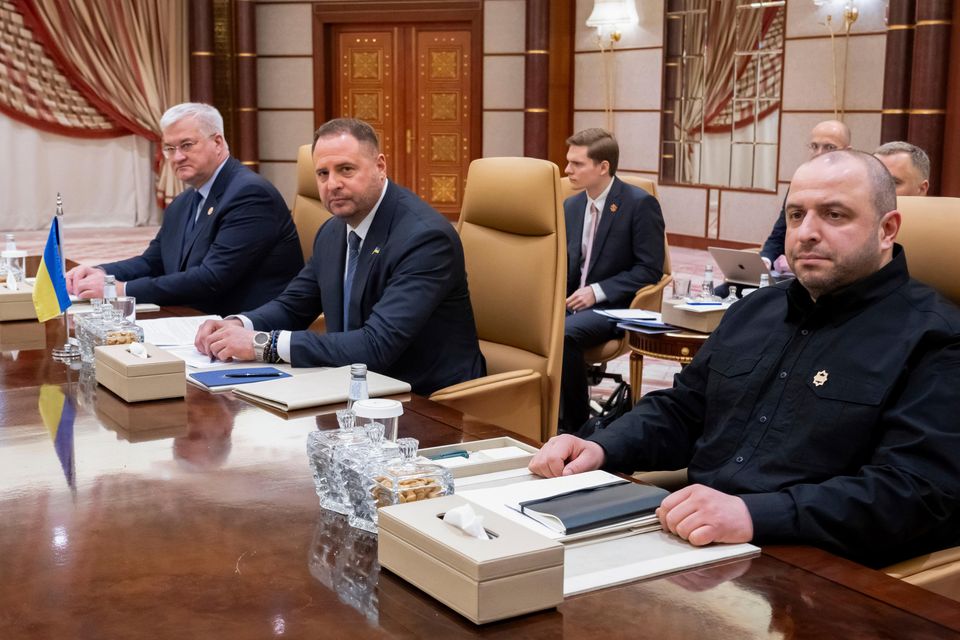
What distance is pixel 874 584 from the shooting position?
1.36 m

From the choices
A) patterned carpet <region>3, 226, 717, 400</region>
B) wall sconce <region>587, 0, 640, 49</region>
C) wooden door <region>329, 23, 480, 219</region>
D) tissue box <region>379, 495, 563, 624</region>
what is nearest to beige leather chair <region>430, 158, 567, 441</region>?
tissue box <region>379, 495, 563, 624</region>

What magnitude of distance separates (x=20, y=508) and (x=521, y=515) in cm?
73

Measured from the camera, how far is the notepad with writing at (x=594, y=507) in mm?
1491

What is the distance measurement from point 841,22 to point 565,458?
313 inches

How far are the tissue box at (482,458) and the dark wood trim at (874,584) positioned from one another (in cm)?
45

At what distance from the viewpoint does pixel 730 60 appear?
9.93 meters

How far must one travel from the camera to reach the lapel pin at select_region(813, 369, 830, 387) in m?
1.87

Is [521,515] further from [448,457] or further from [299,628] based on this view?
[299,628]

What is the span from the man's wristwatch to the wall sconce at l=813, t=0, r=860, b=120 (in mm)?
7284

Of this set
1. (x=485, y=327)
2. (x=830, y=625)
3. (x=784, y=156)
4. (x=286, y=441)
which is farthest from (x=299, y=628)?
(x=784, y=156)

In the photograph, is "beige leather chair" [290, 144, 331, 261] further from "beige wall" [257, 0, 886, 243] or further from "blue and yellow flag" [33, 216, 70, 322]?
"beige wall" [257, 0, 886, 243]

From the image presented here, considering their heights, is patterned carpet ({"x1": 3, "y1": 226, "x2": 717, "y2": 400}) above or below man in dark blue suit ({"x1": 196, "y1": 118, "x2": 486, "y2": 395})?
below

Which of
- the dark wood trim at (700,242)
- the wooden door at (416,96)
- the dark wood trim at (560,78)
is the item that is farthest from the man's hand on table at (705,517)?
the wooden door at (416,96)

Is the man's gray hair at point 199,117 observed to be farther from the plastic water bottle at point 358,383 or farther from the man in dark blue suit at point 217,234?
the plastic water bottle at point 358,383
